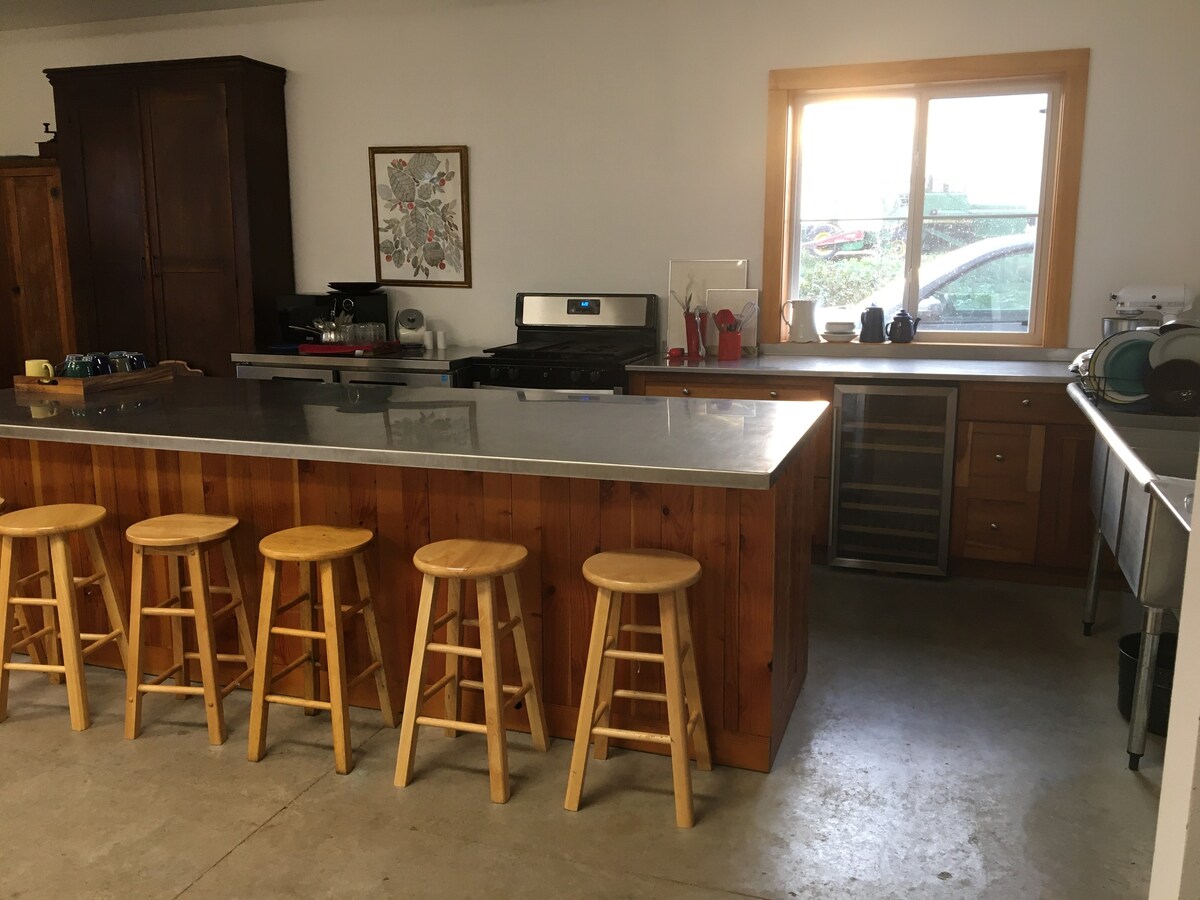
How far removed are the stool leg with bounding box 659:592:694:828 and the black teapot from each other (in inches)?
105

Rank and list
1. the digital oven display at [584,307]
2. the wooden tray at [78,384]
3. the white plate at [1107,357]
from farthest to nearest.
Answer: the digital oven display at [584,307], the wooden tray at [78,384], the white plate at [1107,357]

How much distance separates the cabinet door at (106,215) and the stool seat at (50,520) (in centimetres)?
264

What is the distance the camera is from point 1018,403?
149 inches

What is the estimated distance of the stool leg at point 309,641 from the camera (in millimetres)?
2701

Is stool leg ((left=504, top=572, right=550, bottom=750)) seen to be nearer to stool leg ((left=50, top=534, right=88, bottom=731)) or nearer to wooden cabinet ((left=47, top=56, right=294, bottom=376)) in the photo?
stool leg ((left=50, top=534, right=88, bottom=731))

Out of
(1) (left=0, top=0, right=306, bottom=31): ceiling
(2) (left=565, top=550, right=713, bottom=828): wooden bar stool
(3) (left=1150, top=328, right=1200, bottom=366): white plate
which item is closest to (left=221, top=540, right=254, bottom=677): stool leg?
(2) (left=565, top=550, right=713, bottom=828): wooden bar stool

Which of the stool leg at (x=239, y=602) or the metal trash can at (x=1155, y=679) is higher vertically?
the stool leg at (x=239, y=602)

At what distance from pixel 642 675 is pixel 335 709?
790mm

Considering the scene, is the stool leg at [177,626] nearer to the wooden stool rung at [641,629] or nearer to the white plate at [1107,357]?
the wooden stool rung at [641,629]

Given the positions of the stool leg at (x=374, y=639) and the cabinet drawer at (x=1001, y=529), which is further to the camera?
the cabinet drawer at (x=1001, y=529)

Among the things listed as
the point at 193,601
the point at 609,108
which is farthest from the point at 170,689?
the point at 609,108

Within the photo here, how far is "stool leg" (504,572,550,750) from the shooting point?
2.45 meters

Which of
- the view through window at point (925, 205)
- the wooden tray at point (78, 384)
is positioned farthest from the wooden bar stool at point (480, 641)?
the view through window at point (925, 205)

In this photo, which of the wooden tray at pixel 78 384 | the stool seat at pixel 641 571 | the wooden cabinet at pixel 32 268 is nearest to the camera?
the stool seat at pixel 641 571
